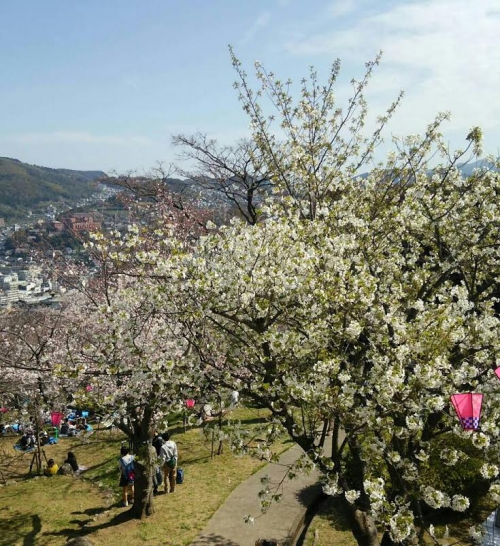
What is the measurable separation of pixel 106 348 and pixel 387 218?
5.43m

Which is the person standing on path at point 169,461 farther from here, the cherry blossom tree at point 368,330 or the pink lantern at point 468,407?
the pink lantern at point 468,407

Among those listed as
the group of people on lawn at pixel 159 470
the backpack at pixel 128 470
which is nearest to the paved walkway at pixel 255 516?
the group of people on lawn at pixel 159 470

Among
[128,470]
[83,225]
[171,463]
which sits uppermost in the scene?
[83,225]

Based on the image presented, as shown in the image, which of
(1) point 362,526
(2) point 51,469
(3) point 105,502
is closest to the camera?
(1) point 362,526

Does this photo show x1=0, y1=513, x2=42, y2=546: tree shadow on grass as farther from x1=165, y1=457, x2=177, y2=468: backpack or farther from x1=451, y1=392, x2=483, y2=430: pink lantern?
x1=451, y1=392, x2=483, y2=430: pink lantern

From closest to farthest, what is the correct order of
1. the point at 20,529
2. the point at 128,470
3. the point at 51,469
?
the point at 20,529 → the point at 128,470 → the point at 51,469

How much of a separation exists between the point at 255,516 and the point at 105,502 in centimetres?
432

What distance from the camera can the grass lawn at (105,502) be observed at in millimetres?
10312

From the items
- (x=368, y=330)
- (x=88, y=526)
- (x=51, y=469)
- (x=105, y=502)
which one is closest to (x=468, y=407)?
(x=368, y=330)

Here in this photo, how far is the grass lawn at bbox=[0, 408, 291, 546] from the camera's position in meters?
10.3

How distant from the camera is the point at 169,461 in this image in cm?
1181

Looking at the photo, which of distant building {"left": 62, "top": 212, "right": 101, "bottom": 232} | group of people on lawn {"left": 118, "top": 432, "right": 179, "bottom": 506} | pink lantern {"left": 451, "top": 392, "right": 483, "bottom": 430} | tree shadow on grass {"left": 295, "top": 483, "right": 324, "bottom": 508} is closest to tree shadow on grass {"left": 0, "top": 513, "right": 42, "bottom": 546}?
group of people on lawn {"left": 118, "top": 432, "right": 179, "bottom": 506}

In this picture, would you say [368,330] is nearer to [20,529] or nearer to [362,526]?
[362,526]

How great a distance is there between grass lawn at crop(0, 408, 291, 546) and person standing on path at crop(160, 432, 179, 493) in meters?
0.32
